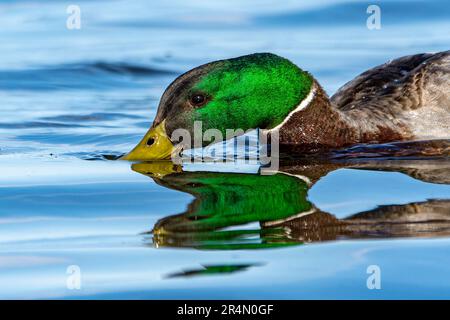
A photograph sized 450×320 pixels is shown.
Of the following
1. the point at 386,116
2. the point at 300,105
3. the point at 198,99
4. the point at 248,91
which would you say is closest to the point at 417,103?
the point at 386,116

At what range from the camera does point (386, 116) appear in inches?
370

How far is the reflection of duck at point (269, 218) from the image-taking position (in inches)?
243

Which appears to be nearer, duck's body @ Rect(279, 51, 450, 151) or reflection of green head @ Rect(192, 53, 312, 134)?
reflection of green head @ Rect(192, 53, 312, 134)

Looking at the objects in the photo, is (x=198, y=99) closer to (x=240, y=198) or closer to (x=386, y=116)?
(x=240, y=198)

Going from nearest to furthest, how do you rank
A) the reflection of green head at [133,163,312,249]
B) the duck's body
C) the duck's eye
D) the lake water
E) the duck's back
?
1. the lake water
2. the reflection of green head at [133,163,312,249]
3. the duck's eye
4. the duck's body
5. the duck's back

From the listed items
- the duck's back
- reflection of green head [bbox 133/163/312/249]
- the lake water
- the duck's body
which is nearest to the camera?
the lake water

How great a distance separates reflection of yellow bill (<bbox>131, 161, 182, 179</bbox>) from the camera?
27.2 feet

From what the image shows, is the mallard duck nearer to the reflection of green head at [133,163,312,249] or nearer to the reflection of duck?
the reflection of green head at [133,163,312,249]

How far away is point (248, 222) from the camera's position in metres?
6.52

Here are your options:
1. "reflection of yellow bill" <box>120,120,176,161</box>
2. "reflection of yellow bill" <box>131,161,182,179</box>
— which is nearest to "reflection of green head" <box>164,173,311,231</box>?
"reflection of yellow bill" <box>131,161,182,179</box>

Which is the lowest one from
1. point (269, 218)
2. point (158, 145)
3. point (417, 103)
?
point (269, 218)

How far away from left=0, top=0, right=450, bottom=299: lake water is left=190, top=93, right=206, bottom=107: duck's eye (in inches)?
19.1

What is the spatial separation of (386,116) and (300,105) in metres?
0.71
